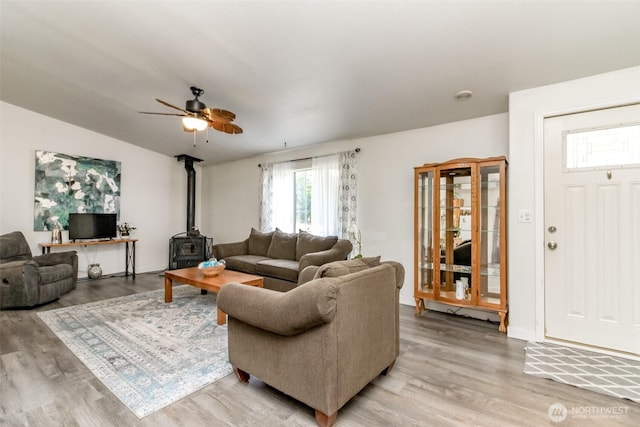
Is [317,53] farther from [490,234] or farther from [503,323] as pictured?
[503,323]

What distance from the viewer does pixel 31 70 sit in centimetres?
342

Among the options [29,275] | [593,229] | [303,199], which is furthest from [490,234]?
[29,275]

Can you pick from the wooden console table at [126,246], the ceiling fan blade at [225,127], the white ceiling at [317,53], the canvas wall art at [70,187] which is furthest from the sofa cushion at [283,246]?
the canvas wall art at [70,187]

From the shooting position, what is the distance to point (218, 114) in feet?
9.82

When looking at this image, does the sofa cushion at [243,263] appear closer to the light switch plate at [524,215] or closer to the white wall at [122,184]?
the white wall at [122,184]

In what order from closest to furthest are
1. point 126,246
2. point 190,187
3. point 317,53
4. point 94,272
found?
point 317,53 → point 94,272 → point 126,246 → point 190,187

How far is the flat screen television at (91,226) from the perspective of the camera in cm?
488

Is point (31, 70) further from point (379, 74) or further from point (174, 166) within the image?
point (379, 74)

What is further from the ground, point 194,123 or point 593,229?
point 194,123

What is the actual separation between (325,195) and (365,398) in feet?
10.5

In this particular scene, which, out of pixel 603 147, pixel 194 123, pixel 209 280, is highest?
pixel 194 123

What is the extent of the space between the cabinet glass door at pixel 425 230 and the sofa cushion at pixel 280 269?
1.57m

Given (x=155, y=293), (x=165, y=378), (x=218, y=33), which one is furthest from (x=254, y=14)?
(x=155, y=293)

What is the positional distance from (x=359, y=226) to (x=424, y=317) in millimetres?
1525
